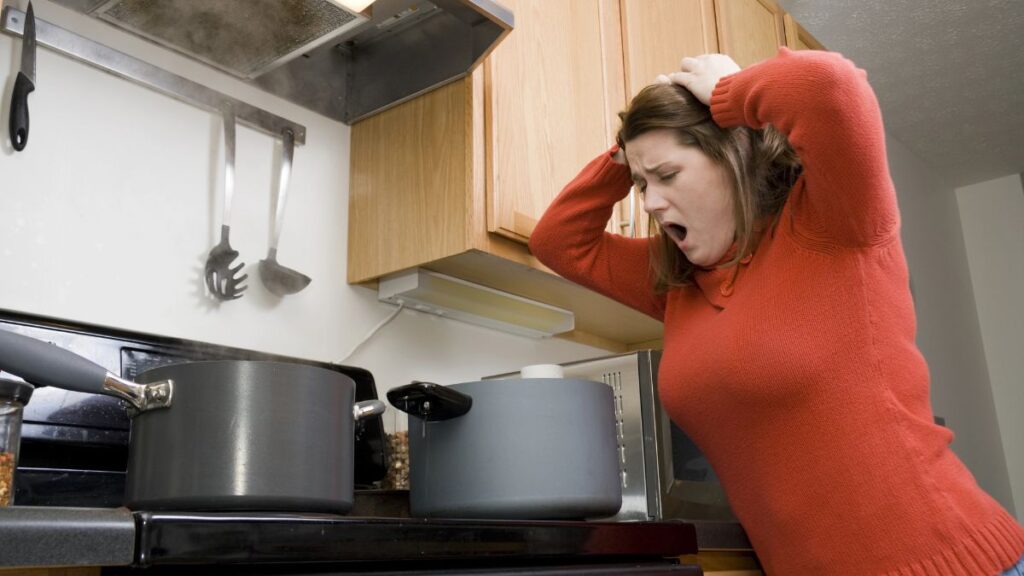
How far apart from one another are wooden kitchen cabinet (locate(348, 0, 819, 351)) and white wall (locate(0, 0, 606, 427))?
3.2 inches

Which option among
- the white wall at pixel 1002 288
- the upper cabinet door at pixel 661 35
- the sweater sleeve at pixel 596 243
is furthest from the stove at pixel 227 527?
the white wall at pixel 1002 288

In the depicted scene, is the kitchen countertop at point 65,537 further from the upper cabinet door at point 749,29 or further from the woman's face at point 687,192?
the upper cabinet door at point 749,29

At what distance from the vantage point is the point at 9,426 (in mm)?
900

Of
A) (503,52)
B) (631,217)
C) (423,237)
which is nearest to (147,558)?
(423,237)

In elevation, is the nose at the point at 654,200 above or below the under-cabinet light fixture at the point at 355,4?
below

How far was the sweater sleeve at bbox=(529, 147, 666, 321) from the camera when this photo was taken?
1.42 metres

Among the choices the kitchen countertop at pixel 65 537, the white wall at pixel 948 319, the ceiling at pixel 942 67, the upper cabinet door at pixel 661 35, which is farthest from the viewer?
the white wall at pixel 948 319

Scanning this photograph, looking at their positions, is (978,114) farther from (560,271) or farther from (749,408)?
(749,408)

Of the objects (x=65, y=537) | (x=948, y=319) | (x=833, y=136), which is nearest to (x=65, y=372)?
(x=65, y=537)

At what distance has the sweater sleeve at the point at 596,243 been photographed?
4.66ft

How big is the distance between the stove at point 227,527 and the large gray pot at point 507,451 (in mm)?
70

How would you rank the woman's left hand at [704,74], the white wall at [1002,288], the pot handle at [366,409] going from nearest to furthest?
the pot handle at [366,409], the woman's left hand at [704,74], the white wall at [1002,288]

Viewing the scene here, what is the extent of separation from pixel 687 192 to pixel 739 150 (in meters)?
0.09

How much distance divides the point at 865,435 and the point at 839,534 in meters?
0.12
